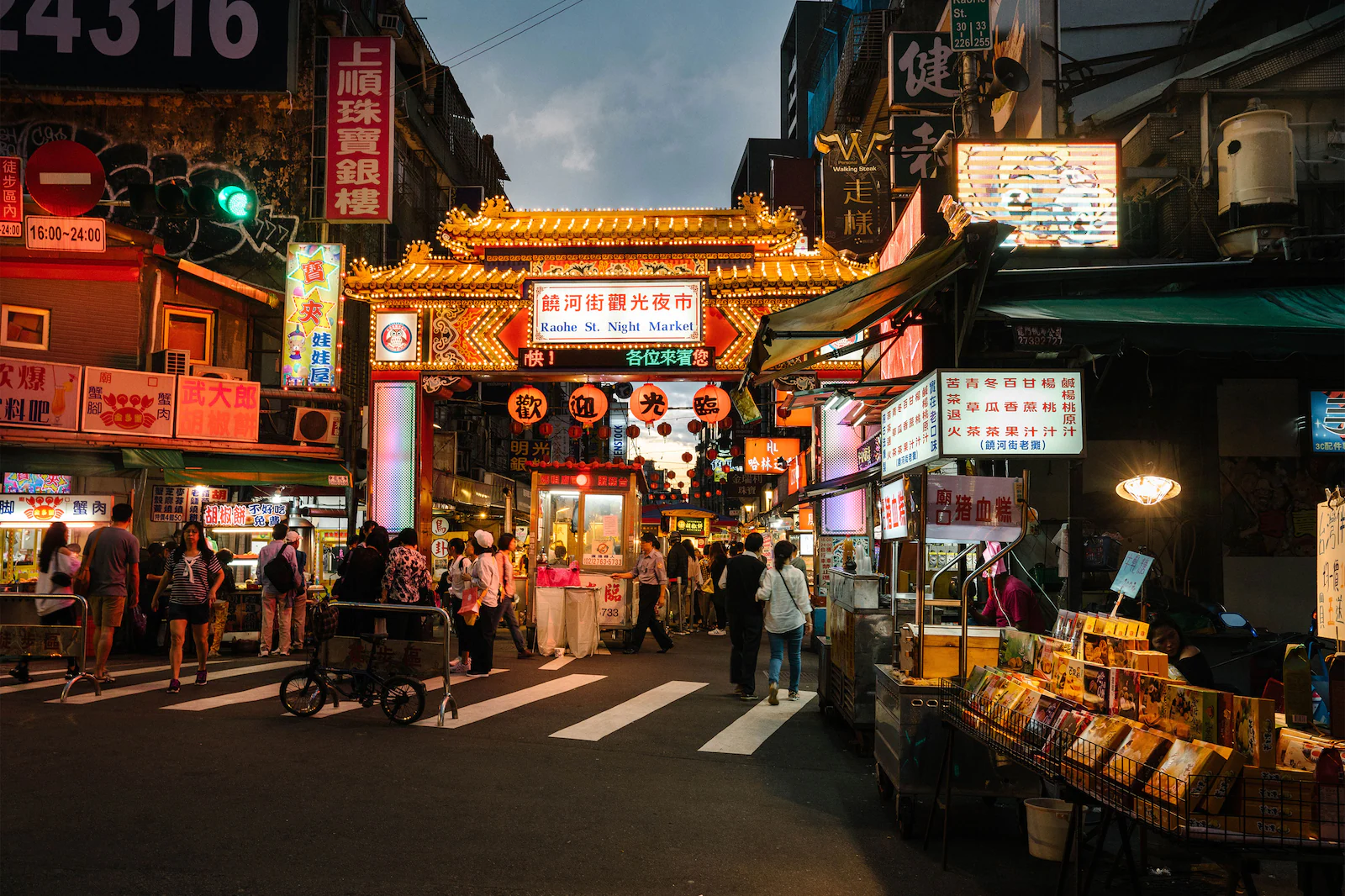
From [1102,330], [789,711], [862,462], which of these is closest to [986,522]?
[1102,330]

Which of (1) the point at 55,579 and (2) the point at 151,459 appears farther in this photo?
(2) the point at 151,459

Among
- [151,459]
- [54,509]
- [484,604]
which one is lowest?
[484,604]

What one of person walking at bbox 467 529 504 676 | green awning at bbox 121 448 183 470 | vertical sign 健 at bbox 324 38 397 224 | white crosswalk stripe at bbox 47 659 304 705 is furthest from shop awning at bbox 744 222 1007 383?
green awning at bbox 121 448 183 470

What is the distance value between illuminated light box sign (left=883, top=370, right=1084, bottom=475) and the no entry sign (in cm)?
1543

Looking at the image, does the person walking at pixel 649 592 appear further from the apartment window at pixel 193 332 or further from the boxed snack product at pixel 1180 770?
the boxed snack product at pixel 1180 770

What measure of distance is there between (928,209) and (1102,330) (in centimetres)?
522

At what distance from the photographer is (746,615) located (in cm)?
1230

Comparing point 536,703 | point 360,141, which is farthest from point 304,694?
point 360,141

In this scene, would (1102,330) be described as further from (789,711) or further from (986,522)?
(789,711)

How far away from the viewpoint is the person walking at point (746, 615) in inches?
483

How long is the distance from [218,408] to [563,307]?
736 centimetres

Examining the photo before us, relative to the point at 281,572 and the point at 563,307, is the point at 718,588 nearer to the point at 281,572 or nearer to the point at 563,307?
the point at 563,307

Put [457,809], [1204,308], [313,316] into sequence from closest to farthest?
[457,809], [1204,308], [313,316]

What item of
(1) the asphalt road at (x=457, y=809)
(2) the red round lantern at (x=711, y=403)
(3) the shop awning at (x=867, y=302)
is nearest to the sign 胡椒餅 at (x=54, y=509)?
(1) the asphalt road at (x=457, y=809)
